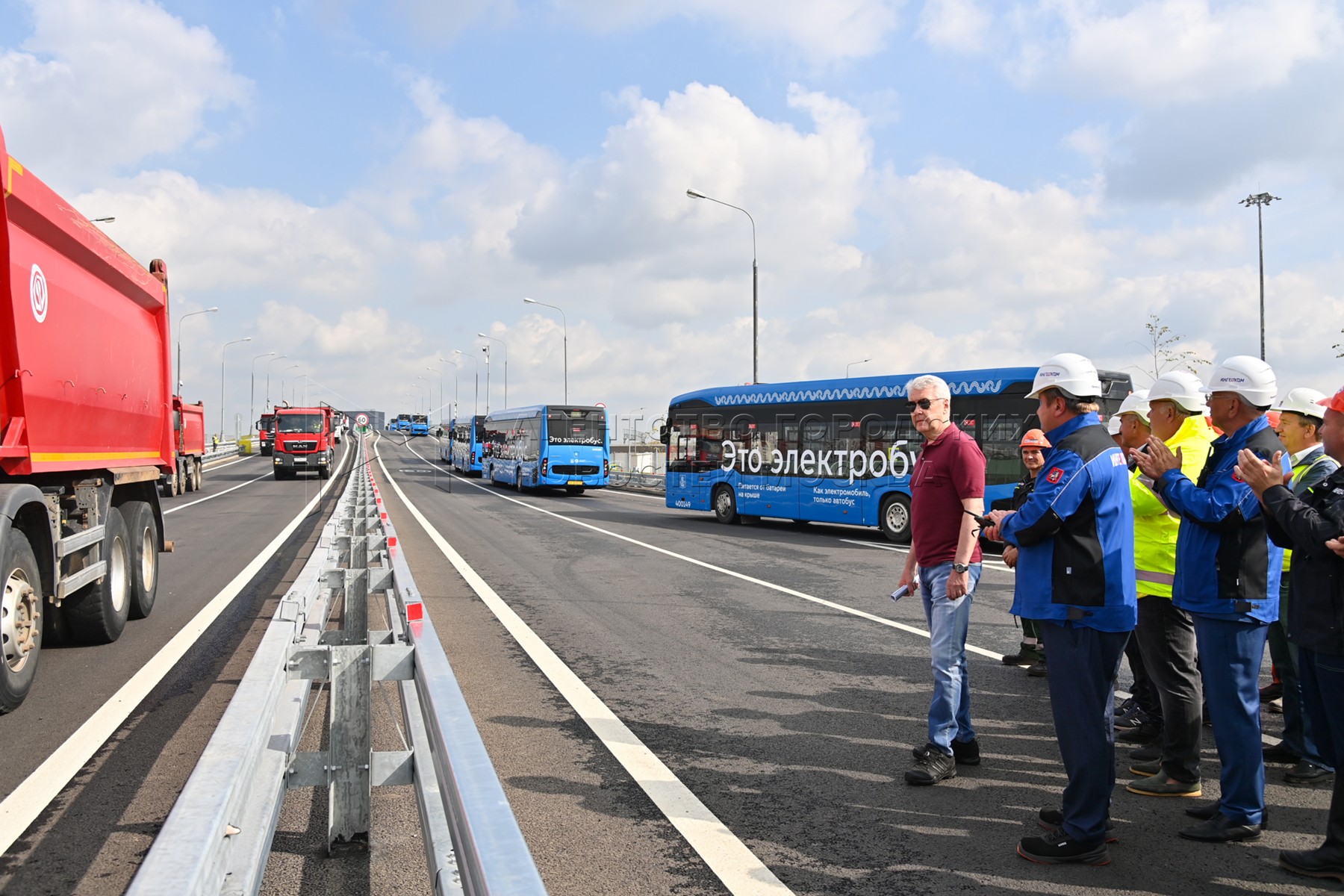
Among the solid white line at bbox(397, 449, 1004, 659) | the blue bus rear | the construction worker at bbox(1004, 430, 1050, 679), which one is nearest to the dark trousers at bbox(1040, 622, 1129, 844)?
the construction worker at bbox(1004, 430, 1050, 679)

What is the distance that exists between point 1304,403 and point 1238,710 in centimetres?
204

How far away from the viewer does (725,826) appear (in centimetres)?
422

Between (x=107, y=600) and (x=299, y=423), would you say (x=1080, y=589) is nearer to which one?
(x=107, y=600)

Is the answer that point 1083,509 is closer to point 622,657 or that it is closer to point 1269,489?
point 1269,489

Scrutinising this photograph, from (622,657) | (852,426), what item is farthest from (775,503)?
(622,657)

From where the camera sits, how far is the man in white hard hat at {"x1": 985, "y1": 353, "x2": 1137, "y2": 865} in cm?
397

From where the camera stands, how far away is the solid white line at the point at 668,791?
3.73 metres

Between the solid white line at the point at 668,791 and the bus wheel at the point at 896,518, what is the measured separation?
1050 centimetres

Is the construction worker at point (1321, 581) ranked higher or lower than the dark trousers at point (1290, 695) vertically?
higher

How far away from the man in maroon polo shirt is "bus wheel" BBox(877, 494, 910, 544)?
1227 cm

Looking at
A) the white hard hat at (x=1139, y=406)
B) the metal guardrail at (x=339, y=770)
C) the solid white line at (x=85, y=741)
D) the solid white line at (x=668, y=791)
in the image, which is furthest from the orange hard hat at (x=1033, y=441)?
the solid white line at (x=85, y=741)

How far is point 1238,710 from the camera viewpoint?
4.20 m

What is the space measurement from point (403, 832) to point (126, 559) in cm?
573

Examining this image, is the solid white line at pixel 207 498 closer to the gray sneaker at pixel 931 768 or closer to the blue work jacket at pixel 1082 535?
the gray sneaker at pixel 931 768
